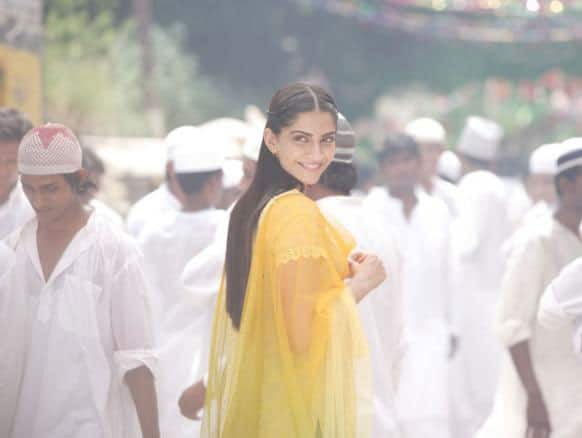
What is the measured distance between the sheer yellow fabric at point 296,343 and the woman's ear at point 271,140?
0.61ft

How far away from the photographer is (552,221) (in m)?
5.50

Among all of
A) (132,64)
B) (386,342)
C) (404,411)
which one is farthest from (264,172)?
(132,64)

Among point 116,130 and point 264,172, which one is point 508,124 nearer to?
point 116,130

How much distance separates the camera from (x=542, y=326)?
531cm

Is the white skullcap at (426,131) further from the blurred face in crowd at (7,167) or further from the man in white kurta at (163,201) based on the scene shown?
the blurred face in crowd at (7,167)

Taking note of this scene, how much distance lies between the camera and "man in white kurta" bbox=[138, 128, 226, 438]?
626 centimetres

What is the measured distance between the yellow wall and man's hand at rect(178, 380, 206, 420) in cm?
665

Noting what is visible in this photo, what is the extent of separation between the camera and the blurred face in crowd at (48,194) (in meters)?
4.27

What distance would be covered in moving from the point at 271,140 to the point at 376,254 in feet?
3.94

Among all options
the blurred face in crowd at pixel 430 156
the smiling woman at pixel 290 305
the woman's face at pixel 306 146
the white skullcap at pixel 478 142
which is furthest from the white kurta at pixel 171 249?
the white skullcap at pixel 478 142

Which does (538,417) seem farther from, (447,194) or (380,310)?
(447,194)

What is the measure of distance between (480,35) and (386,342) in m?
25.0

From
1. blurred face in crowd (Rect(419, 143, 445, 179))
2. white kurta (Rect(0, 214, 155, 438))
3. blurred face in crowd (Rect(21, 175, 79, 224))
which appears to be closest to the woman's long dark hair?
white kurta (Rect(0, 214, 155, 438))

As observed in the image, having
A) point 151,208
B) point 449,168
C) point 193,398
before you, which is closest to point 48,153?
point 193,398
